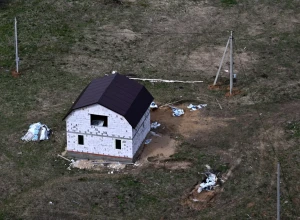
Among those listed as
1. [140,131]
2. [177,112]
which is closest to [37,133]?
[140,131]

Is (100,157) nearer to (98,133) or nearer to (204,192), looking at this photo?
(98,133)

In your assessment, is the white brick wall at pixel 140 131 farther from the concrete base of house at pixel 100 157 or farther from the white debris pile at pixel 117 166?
the white debris pile at pixel 117 166

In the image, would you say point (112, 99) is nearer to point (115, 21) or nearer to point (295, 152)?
point (295, 152)

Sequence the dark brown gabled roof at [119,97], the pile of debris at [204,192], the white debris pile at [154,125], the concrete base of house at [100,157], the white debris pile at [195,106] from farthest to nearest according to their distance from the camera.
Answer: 1. the white debris pile at [195,106]
2. the white debris pile at [154,125]
3. the concrete base of house at [100,157]
4. the dark brown gabled roof at [119,97]
5. the pile of debris at [204,192]

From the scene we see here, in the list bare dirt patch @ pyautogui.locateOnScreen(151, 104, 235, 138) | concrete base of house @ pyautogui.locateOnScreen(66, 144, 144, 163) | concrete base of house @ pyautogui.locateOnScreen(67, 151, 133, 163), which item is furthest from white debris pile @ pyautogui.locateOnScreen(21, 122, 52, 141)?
bare dirt patch @ pyautogui.locateOnScreen(151, 104, 235, 138)

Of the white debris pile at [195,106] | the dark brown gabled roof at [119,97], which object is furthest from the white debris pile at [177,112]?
the dark brown gabled roof at [119,97]

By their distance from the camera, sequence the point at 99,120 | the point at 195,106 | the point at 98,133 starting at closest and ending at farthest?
1. the point at 98,133
2. the point at 99,120
3. the point at 195,106

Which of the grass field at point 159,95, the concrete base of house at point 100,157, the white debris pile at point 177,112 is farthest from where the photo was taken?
the white debris pile at point 177,112
